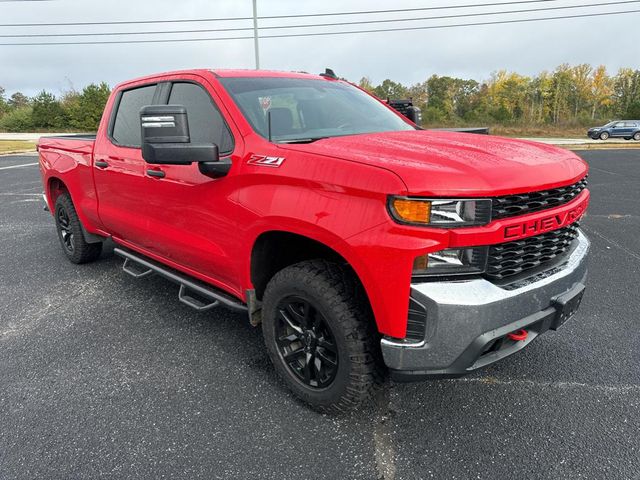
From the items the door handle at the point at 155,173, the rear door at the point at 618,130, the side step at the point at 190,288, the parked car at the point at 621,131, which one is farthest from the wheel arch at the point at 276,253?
the rear door at the point at 618,130

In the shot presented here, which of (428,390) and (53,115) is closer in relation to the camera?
(428,390)

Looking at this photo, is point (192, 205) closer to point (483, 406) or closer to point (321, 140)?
point (321, 140)

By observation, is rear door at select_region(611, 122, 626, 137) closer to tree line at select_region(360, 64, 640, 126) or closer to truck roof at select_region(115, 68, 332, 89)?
tree line at select_region(360, 64, 640, 126)

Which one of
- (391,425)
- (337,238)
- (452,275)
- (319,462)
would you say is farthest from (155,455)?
(452,275)

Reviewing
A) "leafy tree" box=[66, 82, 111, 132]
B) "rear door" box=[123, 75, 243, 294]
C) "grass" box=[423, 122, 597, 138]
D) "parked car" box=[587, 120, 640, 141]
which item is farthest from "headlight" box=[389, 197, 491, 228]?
"leafy tree" box=[66, 82, 111, 132]

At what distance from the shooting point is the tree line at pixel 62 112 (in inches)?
1564

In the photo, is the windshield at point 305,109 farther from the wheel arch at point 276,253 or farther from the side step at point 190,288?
the side step at point 190,288

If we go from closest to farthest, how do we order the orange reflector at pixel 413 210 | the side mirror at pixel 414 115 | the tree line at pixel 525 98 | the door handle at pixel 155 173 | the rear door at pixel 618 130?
the orange reflector at pixel 413 210 → the door handle at pixel 155 173 → the side mirror at pixel 414 115 → the rear door at pixel 618 130 → the tree line at pixel 525 98

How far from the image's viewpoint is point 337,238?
2.06m

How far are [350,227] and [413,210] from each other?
0.96 feet

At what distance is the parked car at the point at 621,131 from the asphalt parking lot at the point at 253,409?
3441 centimetres

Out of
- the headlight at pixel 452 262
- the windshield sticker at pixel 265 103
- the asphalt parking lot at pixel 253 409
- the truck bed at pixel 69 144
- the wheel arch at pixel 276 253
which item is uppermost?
the windshield sticker at pixel 265 103

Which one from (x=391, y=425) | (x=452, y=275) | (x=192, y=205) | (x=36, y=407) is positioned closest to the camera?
(x=452, y=275)

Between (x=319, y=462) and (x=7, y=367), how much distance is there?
222 centimetres
